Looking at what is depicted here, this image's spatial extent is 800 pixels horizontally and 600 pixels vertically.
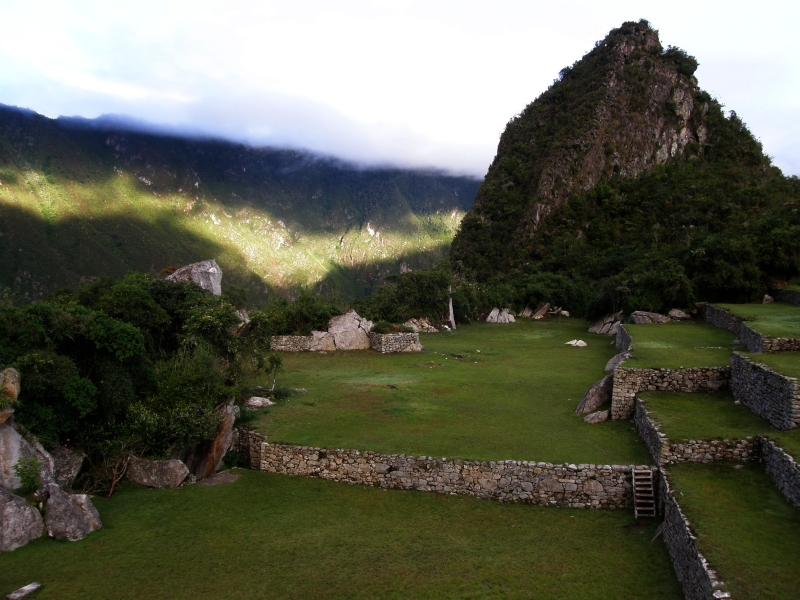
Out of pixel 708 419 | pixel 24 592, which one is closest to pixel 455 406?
pixel 708 419

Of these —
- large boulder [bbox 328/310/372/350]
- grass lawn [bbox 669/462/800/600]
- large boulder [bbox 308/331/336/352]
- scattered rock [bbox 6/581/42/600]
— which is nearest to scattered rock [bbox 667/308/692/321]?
large boulder [bbox 328/310/372/350]

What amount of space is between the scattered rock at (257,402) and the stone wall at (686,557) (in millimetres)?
14062

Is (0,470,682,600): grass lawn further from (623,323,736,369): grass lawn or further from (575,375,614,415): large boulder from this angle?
(623,323,736,369): grass lawn

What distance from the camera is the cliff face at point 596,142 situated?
8375 cm

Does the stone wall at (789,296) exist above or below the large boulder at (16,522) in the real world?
above

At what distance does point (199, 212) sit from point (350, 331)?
9534 cm

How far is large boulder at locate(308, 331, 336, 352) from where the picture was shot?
34.8 m

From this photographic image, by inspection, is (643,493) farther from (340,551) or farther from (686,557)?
(340,551)

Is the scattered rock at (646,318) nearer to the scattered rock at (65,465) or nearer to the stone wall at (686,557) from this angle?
the stone wall at (686,557)

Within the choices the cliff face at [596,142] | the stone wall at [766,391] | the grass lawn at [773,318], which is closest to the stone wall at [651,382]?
the stone wall at [766,391]

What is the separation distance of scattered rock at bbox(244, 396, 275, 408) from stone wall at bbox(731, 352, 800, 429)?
1624 cm

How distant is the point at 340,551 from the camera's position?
10.8 m

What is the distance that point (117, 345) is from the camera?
1420 centimetres

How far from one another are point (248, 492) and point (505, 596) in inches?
301
